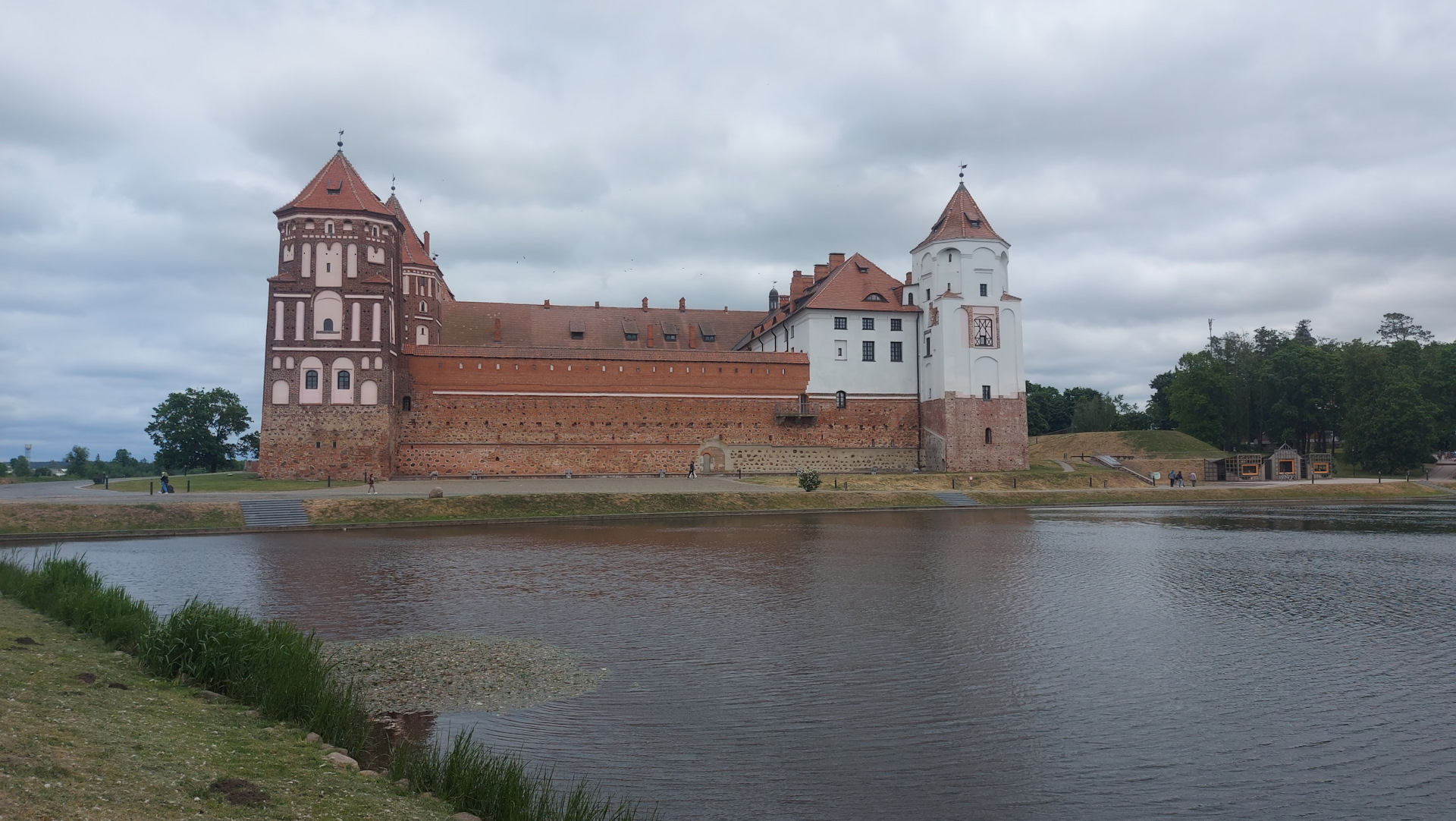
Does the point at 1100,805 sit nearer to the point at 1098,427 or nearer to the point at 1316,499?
the point at 1316,499

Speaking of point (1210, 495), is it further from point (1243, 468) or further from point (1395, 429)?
point (1395, 429)

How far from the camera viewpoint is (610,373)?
4503 centimetres

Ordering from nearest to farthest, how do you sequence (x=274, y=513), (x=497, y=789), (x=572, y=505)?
(x=497, y=789), (x=274, y=513), (x=572, y=505)

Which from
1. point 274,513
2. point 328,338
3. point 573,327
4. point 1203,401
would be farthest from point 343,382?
point 1203,401

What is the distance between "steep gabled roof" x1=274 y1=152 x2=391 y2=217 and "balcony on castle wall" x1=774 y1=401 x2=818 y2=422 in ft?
70.1

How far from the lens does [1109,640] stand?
37.7ft

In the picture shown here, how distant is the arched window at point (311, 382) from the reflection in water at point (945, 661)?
1681cm

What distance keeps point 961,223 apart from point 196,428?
44.7m

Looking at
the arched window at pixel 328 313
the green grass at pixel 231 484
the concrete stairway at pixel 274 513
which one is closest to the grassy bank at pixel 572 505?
the concrete stairway at pixel 274 513

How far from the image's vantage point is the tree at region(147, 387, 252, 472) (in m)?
50.9

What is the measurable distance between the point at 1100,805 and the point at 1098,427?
78512 mm

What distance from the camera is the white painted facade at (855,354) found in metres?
48.7

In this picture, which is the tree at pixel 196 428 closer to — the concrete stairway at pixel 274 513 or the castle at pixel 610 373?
the castle at pixel 610 373

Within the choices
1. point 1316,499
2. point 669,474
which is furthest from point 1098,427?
point 669,474
